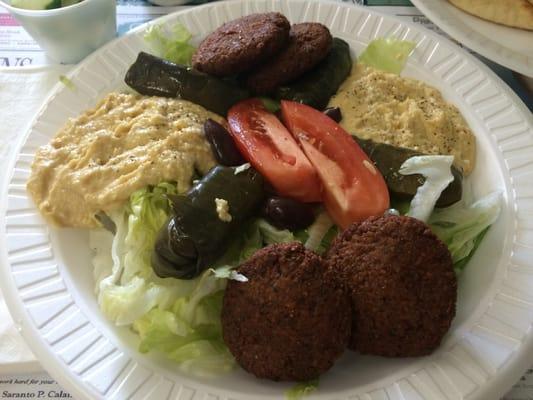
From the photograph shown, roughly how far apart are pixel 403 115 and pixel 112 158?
1115mm

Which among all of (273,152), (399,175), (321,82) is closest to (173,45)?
(321,82)

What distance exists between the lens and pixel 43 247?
179 cm

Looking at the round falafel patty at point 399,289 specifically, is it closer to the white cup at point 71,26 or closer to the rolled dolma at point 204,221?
the rolled dolma at point 204,221

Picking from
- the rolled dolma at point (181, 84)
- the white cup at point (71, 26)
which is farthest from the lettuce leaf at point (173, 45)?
the white cup at point (71, 26)

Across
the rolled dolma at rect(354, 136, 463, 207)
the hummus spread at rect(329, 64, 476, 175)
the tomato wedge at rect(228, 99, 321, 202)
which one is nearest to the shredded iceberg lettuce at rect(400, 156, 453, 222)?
the rolled dolma at rect(354, 136, 463, 207)

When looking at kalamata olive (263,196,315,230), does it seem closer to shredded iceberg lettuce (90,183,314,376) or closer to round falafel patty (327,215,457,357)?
shredded iceberg lettuce (90,183,314,376)

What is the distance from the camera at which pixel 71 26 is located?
2410 mm

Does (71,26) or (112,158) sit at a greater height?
(71,26)

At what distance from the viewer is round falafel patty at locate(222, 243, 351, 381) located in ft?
4.55

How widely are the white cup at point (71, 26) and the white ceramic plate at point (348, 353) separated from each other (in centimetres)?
25

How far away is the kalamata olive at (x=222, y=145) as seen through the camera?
1.91 meters

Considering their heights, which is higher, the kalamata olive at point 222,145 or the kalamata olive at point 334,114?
the kalamata olive at point 334,114

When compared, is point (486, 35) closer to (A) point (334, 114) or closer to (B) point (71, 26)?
(A) point (334, 114)

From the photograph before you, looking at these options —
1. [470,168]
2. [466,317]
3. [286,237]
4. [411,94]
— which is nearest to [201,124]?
[286,237]
